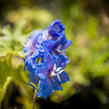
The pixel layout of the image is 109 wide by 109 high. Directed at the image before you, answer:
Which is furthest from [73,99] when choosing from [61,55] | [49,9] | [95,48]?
[49,9]

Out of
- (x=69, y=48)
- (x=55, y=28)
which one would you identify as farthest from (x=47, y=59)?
(x=69, y=48)

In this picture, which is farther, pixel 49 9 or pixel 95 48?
pixel 49 9

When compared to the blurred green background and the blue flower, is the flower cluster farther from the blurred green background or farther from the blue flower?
the blurred green background

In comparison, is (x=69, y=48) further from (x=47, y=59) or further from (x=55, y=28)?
(x=47, y=59)

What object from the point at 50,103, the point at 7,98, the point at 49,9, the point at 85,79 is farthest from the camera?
the point at 49,9

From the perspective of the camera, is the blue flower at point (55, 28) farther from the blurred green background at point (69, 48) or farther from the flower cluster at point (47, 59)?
the blurred green background at point (69, 48)

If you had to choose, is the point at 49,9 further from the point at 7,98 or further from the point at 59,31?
the point at 59,31
